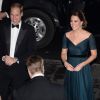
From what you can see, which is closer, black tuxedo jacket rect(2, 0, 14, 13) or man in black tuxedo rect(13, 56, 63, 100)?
man in black tuxedo rect(13, 56, 63, 100)

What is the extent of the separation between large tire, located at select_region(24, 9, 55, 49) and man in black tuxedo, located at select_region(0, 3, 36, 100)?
5.12m

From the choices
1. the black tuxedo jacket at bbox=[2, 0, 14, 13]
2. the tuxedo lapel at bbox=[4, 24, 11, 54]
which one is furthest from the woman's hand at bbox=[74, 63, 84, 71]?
the black tuxedo jacket at bbox=[2, 0, 14, 13]

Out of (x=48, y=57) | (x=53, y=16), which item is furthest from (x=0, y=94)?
(x=53, y=16)

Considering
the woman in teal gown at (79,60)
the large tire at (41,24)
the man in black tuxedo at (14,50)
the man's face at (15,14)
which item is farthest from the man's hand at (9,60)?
the large tire at (41,24)

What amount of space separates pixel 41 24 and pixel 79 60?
196 inches

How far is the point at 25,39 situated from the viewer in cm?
705

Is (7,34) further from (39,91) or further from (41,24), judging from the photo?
(41,24)

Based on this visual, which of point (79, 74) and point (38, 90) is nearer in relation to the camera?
point (38, 90)

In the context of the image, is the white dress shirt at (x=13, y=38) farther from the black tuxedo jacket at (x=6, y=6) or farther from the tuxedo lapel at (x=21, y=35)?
the black tuxedo jacket at (x=6, y=6)

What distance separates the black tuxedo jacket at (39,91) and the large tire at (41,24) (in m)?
6.97

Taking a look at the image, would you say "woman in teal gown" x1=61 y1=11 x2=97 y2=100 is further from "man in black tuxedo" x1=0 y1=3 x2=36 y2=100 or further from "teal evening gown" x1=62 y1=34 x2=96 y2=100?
"man in black tuxedo" x1=0 y1=3 x2=36 y2=100

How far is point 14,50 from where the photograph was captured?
7.07 meters

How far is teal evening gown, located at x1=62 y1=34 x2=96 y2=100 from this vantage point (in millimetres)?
7445

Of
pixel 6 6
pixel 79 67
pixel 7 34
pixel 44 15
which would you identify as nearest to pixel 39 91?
pixel 7 34
